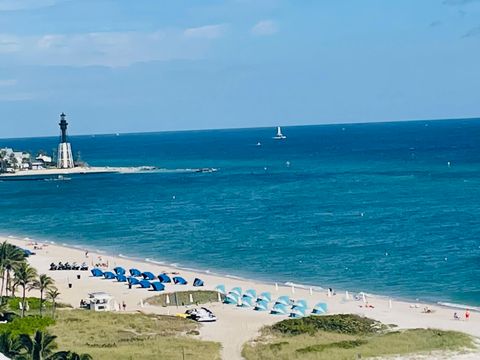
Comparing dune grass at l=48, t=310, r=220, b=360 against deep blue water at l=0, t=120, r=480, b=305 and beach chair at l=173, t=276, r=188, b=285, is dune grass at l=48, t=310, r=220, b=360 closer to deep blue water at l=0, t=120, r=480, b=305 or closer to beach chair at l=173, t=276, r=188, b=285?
beach chair at l=173, t=276, r=188, b=285

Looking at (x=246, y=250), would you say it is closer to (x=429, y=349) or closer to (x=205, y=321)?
(x=205, y=321)

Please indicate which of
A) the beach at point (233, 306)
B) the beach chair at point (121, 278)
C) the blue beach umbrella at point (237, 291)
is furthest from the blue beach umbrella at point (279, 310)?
the beach chair at point (121, 278)

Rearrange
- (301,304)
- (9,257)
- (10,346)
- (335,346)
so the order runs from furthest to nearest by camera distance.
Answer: (301,304) → (9,257) → (335,346) → (10,346)

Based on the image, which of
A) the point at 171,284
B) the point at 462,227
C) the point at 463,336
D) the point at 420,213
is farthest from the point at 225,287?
the point at 420,213

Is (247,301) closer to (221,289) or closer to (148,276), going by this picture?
(221,289)

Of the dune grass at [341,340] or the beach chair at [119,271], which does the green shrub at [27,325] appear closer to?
the dune grass at [341,340]

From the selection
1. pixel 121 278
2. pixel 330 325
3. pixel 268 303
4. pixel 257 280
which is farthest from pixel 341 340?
pixel 121 278
